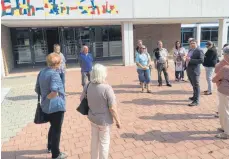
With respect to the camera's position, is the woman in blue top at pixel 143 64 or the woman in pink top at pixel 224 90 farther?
the woman in blue top at pixel 143 64

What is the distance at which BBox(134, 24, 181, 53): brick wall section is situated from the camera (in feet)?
57.5

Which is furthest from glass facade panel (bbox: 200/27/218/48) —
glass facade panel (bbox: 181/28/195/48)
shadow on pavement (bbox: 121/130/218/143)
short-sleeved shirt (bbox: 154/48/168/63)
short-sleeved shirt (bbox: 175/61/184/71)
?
shadow on pavement (bbox: 121/130/218/143)

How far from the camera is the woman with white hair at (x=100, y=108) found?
9.96 ft

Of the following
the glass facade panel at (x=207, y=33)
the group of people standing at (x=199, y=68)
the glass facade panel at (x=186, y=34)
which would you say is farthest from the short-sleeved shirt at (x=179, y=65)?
the glass facade panel at (x=207, y=33)

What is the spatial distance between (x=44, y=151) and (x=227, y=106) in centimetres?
334

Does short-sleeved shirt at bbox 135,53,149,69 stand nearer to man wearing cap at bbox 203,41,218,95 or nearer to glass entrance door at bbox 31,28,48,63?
man wearing cap at bbox 203,41,218,95

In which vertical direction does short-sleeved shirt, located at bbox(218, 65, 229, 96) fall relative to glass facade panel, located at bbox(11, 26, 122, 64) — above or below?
below

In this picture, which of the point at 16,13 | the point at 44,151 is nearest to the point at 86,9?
the point at 16,13

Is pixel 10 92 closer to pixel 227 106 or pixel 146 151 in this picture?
pixel 146 151

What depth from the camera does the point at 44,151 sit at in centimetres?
399

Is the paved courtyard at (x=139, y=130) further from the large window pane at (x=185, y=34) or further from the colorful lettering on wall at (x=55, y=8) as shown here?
the large window pane at (x=185, y=34)

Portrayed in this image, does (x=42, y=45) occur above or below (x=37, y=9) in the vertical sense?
below

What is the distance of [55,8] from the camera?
11289 millimetres

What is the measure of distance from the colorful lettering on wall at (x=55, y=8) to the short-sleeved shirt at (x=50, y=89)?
8619 mm
